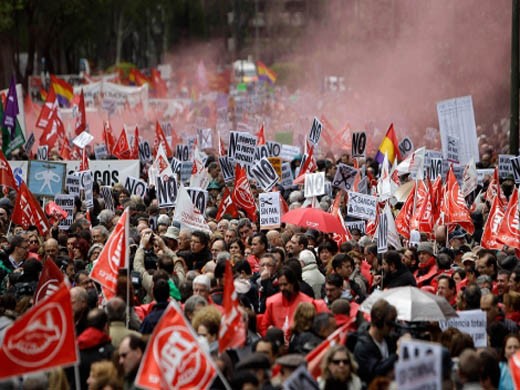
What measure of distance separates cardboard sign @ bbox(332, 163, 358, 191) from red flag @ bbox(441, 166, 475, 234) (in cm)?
296

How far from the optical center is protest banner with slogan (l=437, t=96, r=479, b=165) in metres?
24.1

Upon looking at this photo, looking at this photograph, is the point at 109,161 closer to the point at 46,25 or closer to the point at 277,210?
the point at 277,210

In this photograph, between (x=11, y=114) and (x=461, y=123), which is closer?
(x=461, y=123)

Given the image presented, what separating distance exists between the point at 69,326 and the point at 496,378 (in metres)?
2.51

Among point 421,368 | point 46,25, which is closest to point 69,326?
point 421,368

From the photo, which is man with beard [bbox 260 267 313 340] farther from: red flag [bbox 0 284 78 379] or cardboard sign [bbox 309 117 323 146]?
cardboard sign [bbox 309 117 323 146]

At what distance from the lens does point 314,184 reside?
57.6 feet

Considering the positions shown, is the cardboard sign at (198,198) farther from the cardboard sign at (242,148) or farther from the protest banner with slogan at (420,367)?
the protest banner with slogan at (420,367)

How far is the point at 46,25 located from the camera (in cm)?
6438

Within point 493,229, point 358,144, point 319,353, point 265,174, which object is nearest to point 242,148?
point 265,174

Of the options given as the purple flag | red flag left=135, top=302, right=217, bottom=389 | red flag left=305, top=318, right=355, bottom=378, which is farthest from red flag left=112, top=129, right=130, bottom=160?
red flag left=135, top=302, right=217, bottom=389

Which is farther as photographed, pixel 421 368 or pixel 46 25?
pixel 46 25

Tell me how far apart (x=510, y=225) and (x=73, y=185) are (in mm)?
7090

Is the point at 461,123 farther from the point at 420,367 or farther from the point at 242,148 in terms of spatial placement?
the point at 420,367
